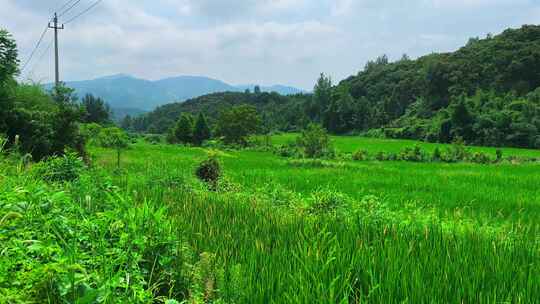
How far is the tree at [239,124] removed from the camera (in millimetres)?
43094

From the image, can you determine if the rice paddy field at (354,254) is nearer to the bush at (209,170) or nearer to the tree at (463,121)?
the bush at (209,170)

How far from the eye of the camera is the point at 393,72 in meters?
77.7

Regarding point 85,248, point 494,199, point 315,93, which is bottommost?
point 494,199

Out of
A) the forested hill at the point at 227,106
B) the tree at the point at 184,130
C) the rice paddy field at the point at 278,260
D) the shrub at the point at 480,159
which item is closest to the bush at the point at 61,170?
the rice paddy field at the point at 278,260

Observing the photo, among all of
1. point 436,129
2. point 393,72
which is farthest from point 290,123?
point 436,129

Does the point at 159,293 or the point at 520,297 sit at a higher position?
the point at 520,297

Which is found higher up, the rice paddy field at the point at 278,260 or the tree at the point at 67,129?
the tree at the point at 67,129

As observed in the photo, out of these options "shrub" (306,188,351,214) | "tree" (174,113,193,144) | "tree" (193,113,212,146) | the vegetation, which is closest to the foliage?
the vegetation

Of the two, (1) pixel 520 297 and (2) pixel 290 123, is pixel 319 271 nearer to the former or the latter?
(1) pixel 520 297

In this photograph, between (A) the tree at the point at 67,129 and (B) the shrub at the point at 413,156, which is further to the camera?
(B) the shrub at the point at 413,156

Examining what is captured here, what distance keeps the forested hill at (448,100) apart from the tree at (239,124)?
1829cm

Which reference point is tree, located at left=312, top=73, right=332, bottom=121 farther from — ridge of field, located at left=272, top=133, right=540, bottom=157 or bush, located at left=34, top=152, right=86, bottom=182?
bush, located at left=34, top=152, right=86, bottom=182

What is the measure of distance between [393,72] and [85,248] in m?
80.0

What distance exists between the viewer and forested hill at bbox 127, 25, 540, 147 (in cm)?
3897
